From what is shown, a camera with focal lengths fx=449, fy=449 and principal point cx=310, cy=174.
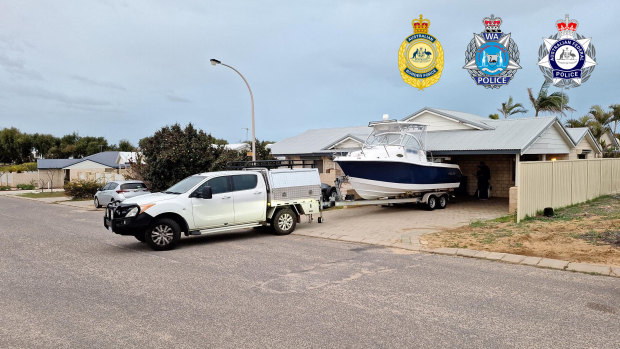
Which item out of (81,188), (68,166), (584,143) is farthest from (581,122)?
(68,166)

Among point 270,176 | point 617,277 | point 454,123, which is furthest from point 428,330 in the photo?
point 454,123

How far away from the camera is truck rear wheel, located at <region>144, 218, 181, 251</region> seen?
1016 centimetres

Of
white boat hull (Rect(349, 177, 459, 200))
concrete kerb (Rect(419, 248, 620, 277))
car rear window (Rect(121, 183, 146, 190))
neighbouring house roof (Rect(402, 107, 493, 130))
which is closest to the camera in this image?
concrete kerb (Rect(419, 248, 620, 277))

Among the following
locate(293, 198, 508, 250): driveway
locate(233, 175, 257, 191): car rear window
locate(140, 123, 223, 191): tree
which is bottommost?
locate(293, 198, 508, 250): driveway

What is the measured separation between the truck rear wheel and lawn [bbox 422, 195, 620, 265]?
5887mm

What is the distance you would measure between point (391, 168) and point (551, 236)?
250 inches

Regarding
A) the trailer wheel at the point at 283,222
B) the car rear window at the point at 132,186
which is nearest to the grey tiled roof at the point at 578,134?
the trailer wheel at the point at 283,222

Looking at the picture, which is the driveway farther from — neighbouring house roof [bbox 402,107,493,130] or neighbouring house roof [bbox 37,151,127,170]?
neighbouring house roof [bbox 37,151,127,170]

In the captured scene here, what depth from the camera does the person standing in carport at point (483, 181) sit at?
21438 millimetres

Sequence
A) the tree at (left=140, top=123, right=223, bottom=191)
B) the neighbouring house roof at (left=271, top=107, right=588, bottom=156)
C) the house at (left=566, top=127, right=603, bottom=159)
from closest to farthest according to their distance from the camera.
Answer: the neighbouring house roof at (left=271, top=107, right=588, bottom=156) < the tree at (left=140, top=123, right=223, bottom=191) < the house at (left=566, top=127, right=603, bottom=159)

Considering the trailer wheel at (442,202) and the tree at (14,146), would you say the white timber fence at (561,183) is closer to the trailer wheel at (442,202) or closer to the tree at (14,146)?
the trailer wheel at (442,202)

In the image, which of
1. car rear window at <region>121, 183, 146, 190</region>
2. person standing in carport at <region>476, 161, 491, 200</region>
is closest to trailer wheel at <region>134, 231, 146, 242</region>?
car rear window at <region>121, 183, 146, 190</region>

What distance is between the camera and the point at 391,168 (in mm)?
15898

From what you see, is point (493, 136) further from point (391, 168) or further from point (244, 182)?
point (244, 182)
